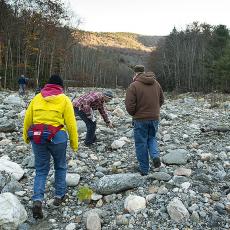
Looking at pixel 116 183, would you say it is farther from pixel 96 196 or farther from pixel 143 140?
pixel 143 140

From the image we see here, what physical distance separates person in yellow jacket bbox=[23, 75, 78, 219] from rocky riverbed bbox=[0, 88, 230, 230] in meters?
0.43

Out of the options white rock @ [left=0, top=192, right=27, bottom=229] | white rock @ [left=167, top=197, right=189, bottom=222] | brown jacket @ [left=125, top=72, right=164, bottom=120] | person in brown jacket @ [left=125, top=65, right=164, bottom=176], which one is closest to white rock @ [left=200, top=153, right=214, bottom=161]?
person in brown jacket @ [left=125, top=65, right=164, bottom=176]

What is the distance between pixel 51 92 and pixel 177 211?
2574 mm

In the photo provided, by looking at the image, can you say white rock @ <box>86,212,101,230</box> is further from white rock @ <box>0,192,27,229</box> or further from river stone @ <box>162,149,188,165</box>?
river stone @ <box>162,149,188,165</box>

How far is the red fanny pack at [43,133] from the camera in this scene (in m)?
5.50

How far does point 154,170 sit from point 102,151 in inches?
79.7

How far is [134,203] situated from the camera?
5672 mm

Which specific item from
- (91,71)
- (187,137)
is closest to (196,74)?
(91,71)

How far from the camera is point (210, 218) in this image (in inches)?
210

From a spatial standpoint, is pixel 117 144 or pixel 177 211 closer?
pixel 177 211

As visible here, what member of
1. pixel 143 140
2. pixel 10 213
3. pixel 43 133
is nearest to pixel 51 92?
pixel 43 133

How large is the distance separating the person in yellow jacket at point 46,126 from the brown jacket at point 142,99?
5.31 ft

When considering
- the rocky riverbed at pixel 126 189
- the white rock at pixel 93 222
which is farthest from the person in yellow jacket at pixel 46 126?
the white rock at pixel 93 222

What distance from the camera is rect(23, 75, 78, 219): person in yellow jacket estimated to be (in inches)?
218
